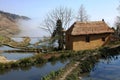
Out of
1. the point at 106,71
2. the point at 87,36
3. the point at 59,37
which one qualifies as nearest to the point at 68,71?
the point at 106,71

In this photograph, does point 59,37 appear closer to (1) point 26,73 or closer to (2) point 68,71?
(1) point 26,73

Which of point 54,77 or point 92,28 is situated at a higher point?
point 92,28

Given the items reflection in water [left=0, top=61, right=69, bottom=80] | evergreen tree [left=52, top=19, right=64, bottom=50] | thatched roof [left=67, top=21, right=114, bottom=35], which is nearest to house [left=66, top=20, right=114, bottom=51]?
thatched roof [left=67, top=21, right=114, bottom=35]

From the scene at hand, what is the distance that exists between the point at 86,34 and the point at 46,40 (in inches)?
347

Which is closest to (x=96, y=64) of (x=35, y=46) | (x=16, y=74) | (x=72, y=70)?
(x=72, y=70)

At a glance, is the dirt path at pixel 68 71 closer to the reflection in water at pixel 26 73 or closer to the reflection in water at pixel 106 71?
the reflection in water at pixel 106 71

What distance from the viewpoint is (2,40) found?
45969 millimetres

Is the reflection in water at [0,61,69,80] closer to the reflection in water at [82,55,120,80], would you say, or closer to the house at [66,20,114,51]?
the reflection in water at [82,55,120,80]

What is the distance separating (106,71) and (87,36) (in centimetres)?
2043

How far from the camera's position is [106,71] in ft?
90.5

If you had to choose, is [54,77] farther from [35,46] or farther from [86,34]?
[35,46]

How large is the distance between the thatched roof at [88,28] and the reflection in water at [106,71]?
41.0ft

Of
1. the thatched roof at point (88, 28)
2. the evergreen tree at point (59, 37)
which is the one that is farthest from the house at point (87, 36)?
the evergreen tree at point (59, 37)

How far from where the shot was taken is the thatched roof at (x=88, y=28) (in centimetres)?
4725
